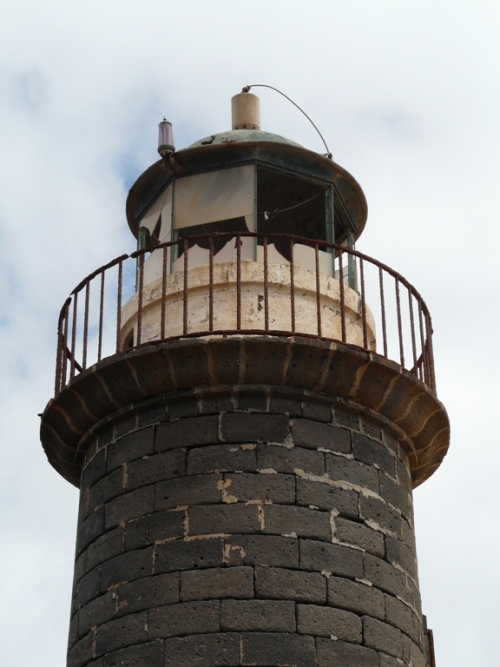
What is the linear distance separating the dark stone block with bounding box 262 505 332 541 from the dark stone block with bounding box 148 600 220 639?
27.9 inches

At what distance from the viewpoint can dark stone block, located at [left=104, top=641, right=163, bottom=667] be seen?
368 inches

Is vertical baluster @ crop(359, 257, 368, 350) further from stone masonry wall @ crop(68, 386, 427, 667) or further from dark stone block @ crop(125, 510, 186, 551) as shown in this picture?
dark stone block @ crop(125, 510, 186, 551)

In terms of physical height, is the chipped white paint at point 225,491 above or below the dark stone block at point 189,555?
above

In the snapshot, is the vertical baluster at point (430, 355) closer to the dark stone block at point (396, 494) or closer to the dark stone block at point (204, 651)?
the dark stone block at point (396, 494)

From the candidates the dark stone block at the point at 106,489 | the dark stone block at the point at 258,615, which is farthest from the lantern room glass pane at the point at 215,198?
the dark stone block at the point at 258,615

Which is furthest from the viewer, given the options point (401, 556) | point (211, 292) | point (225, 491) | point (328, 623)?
point (211, 292)

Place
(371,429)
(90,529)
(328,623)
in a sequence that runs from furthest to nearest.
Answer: (371,429)
(90,529)
(328,623)

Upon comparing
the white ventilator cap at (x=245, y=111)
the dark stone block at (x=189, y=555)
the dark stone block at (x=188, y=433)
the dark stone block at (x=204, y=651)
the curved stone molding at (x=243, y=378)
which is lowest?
the dark stone block at (x=204, y=651)

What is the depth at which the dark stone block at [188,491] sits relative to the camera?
32.4ft

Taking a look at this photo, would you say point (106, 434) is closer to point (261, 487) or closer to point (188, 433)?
point (188, 433)

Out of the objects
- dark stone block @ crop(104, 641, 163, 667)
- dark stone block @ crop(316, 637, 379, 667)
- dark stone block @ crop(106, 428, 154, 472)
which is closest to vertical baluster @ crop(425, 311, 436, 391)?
dark stone block @ crop(106, 428, 154, 472)

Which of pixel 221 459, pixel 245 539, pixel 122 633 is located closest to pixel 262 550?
pixel 245 539

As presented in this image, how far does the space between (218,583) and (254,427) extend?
1.28 meters

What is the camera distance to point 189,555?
9.69 metres
